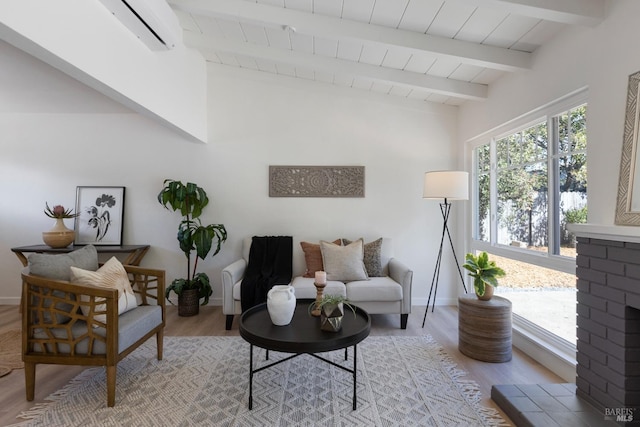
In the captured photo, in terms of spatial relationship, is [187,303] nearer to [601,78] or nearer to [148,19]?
[148,19]

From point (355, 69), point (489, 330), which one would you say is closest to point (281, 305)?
point (489, 330)

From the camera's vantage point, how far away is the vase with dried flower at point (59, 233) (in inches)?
133

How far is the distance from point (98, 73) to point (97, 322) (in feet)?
5.36

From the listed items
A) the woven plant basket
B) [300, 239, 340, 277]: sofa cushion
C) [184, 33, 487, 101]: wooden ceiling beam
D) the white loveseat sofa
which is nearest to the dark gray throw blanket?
the white loveseat sofa

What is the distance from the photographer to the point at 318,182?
153 inches

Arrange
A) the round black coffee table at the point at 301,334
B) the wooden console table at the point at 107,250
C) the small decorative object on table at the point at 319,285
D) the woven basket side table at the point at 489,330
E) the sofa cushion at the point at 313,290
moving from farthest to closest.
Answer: the wooden console table at the point at 107,250 < the sofa cushion at the point at 313,290 < the woven basket side table at the point at 489,330 < the small decorative object on table at the point at 319,285 < the round black coffee table at the point at 301,334

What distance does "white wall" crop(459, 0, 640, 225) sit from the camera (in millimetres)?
1752

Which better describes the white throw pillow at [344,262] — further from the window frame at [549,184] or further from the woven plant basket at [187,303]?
the woven plant basket at [187,303]

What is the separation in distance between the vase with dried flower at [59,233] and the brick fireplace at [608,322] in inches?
190

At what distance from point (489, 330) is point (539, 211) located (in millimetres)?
1114

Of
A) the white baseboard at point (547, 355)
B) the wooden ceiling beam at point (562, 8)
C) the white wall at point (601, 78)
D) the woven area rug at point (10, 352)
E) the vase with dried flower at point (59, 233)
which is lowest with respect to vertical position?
the woven area rug at point (10, 352)

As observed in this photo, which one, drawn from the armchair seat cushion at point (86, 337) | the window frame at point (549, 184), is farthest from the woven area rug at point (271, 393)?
the window frame at point (549, 184)

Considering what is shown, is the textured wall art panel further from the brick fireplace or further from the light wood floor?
the brick fireplace

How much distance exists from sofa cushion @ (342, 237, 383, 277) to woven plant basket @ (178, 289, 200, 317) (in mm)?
2064
